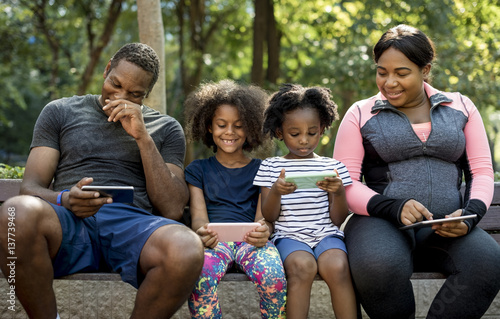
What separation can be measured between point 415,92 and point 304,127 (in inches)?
28.1

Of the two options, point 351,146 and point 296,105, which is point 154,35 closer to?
point 296,105

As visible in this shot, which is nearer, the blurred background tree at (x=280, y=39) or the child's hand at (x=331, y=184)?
the child's hand at (x=331, y=184)

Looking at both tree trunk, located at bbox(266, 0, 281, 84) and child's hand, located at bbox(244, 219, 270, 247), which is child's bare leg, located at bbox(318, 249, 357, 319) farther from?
tree trunk, located at bbox(266, 0, 281, 84)

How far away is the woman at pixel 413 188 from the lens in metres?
2.98

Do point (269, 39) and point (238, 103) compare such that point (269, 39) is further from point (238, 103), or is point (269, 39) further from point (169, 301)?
point (169, 301)

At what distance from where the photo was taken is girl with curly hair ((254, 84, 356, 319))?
3.08 metres

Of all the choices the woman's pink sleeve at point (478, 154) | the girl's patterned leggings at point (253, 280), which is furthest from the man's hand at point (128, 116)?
the woman's pink sleeve at point (478, 154)

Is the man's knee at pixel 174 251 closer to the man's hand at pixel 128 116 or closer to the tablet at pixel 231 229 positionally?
the tablet at pixel 231 229

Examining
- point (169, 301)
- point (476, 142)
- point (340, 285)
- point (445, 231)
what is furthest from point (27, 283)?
point (476, 142)

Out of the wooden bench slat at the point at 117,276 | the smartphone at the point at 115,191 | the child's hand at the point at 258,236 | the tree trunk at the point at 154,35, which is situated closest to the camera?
the smartphone at the point at 115,191

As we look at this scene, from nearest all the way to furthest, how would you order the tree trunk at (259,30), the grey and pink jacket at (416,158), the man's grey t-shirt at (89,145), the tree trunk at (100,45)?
the grey and pink jacket at (416,158) < the man's grey t-shirt at (89,145) < the tree trunk at (259,30) < the tree trunk at (100,45)

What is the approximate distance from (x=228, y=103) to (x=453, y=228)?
1.61 m

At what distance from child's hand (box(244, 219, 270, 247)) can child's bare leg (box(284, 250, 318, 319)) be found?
0.19m

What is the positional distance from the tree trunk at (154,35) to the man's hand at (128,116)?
1.53m
